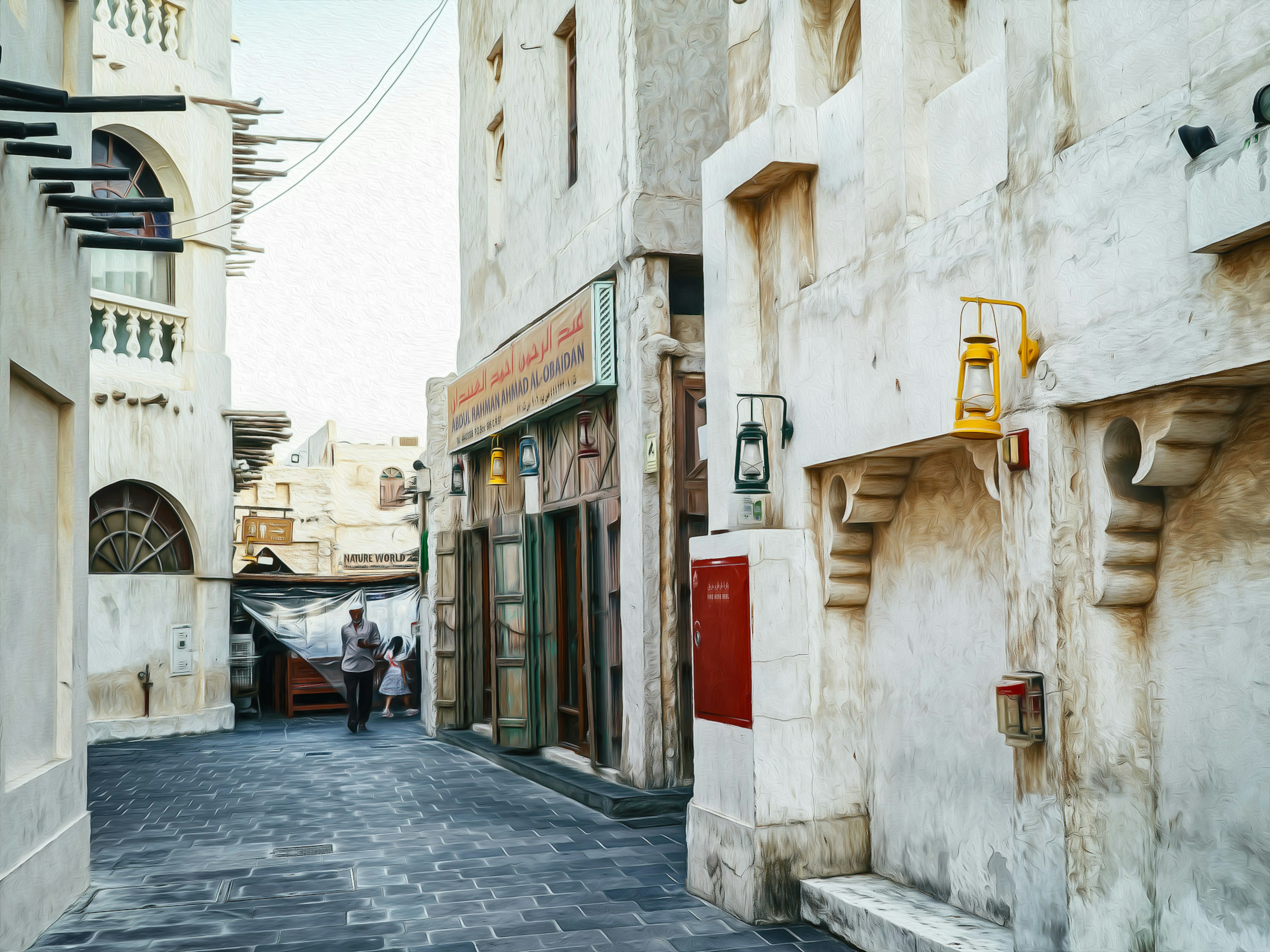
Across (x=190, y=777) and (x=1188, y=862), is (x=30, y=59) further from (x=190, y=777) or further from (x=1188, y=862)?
(x=190, y=777)

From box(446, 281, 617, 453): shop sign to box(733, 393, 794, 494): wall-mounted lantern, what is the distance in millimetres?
3372

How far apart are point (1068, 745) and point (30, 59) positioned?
257 inches

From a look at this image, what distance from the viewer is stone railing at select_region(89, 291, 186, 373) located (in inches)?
632

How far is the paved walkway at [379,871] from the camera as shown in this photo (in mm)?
6141

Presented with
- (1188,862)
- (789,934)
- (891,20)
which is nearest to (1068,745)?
(1188,862)

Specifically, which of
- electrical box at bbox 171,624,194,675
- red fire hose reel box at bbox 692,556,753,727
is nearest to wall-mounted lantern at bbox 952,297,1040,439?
red fire hose reel box at bbox 692,556,753,727

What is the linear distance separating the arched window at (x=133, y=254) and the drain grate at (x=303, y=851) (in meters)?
10.3

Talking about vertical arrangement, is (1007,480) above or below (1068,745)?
above

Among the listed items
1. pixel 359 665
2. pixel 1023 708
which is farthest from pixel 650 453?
pixel 359 665

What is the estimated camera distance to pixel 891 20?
571 cm

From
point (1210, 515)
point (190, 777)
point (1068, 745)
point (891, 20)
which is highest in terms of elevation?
point (891, 20)

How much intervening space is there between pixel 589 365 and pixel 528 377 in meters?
1.93


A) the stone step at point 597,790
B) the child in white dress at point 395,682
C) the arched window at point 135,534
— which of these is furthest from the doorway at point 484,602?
the arched window at point 135,534

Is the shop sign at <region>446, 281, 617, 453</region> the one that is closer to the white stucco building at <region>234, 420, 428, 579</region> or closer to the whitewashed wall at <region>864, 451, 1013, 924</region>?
the whitewashed wall at <region>864, 451, 1013, 924</region>
